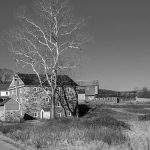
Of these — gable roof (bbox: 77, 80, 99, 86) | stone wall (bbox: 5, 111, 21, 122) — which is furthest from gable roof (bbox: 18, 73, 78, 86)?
gable roof (bbox: 77, 80, 99, 86)

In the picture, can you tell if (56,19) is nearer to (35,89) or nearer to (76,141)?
(35,89)

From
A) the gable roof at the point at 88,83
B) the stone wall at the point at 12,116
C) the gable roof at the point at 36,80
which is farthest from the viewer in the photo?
the gable roof at the point at 88,83

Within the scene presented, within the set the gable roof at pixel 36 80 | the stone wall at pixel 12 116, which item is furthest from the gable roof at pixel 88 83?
the stone wall at pixel 12 116

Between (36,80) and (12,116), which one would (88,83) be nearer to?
(36,80)

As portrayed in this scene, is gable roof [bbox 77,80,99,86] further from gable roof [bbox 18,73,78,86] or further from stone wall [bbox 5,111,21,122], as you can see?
stone wall [bbox 5,111,21,122]

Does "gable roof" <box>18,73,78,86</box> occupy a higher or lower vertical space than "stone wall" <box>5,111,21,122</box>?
higher

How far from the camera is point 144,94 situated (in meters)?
126

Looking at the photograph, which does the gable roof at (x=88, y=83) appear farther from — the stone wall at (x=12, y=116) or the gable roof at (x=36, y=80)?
the stone wall at (x=12, y=116)

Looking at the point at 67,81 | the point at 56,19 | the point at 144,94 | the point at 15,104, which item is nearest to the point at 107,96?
the point at 144,94

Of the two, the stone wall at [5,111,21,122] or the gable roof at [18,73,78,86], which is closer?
the stone wall at [5,111,21,122]

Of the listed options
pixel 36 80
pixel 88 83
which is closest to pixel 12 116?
pixel 36 80

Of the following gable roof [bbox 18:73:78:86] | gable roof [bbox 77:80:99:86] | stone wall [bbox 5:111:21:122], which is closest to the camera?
stone wall [bbox 5:111:21:122]

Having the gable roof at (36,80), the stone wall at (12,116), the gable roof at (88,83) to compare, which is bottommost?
the stone wall at (12,116)

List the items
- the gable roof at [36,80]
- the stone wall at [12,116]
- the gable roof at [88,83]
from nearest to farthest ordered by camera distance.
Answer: the stone wall at [12,116]
the gable roof at [36,80]
the gable roof at [88,83]
